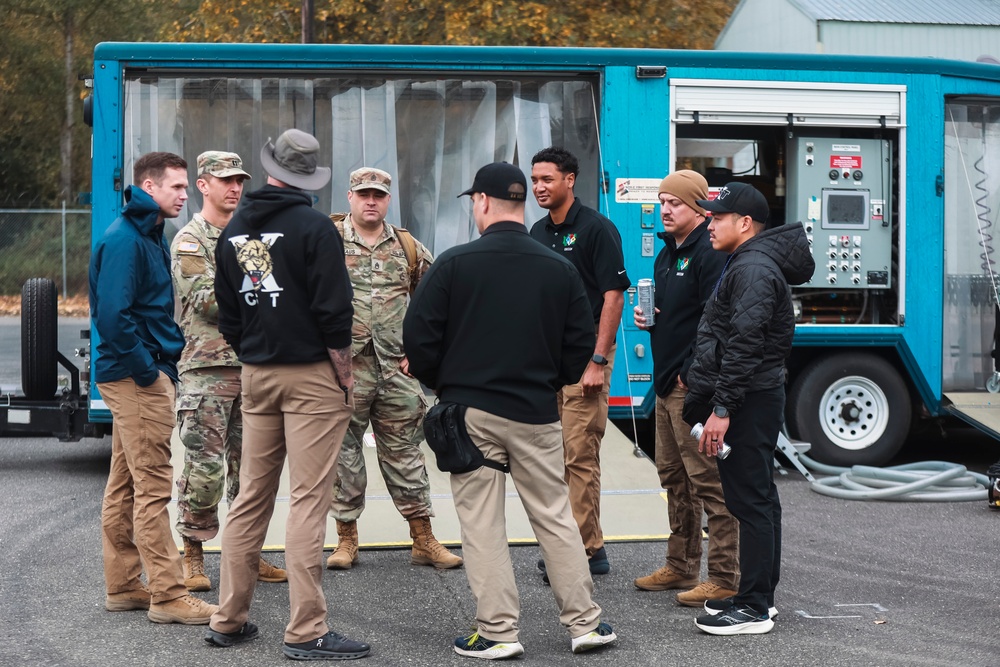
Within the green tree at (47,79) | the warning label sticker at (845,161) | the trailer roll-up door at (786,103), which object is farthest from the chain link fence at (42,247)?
the green tree at (47,79)

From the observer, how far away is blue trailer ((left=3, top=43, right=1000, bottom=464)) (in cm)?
822

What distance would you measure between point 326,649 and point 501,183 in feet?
6.28

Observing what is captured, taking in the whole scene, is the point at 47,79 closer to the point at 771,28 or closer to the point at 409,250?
the point at 771,28

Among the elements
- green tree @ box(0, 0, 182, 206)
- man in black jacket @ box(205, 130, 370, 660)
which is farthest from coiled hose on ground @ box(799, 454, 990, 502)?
green tree @ box(0, 0, 182, 206)

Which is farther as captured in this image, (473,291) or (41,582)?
(41,582)

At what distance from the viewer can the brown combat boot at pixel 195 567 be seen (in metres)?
5.59

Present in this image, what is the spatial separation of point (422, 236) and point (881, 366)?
3489 mm

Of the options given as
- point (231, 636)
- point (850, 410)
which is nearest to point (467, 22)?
point (850, 410)

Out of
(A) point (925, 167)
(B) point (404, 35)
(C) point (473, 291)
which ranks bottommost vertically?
(C) point (473, 291)

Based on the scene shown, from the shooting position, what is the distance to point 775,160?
9.15 metres

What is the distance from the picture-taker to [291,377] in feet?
15.1

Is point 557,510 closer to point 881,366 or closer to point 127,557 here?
point 127,557

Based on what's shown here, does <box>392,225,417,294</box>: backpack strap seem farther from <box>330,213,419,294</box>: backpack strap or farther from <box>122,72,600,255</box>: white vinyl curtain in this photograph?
<box>122,72,600,255</box>: white vinyl curtain

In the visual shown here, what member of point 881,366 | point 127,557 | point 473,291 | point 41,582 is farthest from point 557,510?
point 881,366
